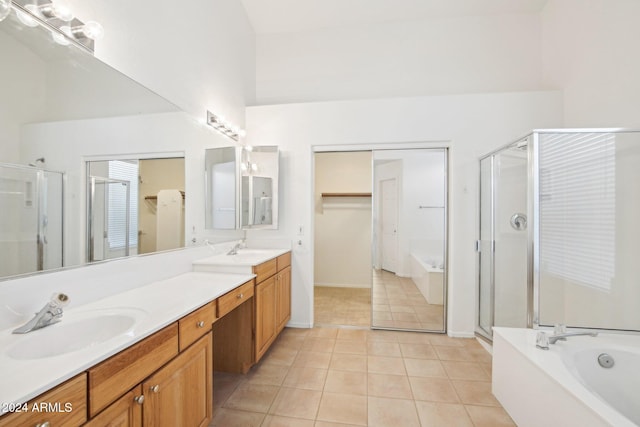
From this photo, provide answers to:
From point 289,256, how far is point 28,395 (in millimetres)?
2285

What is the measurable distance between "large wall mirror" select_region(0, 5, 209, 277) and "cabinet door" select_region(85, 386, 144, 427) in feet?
2.30

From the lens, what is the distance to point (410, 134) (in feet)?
9.30

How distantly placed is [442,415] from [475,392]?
1.35ft

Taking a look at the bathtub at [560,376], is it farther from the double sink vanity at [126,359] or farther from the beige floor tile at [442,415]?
the double sink vanity at [126,359]

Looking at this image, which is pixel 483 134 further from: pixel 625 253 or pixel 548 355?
pixel 548 355

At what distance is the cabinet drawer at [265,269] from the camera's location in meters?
2.06

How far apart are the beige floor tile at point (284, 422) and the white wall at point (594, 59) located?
3162mm

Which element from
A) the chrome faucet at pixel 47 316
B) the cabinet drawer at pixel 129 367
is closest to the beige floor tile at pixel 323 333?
the cabinet drawer at pixel 129 367

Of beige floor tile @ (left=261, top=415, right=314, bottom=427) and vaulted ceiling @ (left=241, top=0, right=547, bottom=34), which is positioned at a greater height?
vaulted ceiling @ (left=241, top=0, right=547, bottom=34)

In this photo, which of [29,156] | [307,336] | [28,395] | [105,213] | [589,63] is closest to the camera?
[28,395]

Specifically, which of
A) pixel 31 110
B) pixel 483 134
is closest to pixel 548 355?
pixel 483 134

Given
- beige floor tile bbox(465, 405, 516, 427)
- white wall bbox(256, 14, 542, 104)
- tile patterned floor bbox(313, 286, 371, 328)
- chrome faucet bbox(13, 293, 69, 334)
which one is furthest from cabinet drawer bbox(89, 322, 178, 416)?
white wall bbox(256, 14, 542, 104)

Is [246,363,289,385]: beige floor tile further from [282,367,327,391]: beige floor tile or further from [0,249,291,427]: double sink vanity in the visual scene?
[0,249,291,427]: double sink vanity

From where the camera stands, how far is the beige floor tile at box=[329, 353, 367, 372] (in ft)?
7.07
